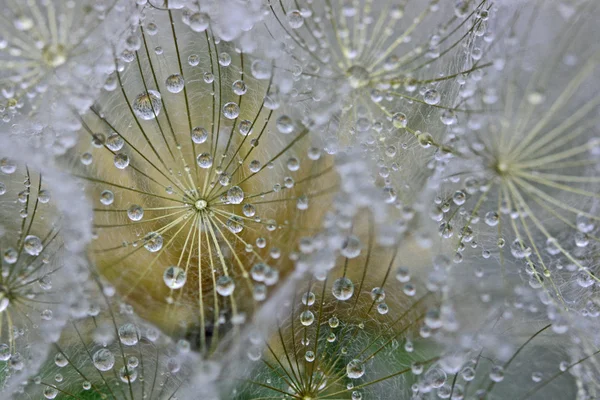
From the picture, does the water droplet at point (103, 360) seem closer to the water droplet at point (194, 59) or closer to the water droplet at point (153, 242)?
the water droplet at point (153, 242)

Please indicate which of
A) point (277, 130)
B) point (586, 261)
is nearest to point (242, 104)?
point (277, 130)

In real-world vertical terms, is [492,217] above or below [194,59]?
below

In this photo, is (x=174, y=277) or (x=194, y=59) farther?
(x=194, y=59)

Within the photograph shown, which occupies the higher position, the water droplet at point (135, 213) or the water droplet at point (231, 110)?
the water droplet at point (231, 110)

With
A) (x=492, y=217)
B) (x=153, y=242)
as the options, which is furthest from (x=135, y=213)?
(x=492, y=217)

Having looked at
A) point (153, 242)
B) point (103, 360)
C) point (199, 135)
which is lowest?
point (103, 360)

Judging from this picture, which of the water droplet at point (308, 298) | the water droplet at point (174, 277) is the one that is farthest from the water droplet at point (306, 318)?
the water droplet at point (174, 277)

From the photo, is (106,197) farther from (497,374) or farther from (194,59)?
(497,374)

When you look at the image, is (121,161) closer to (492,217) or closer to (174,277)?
(174,277)
